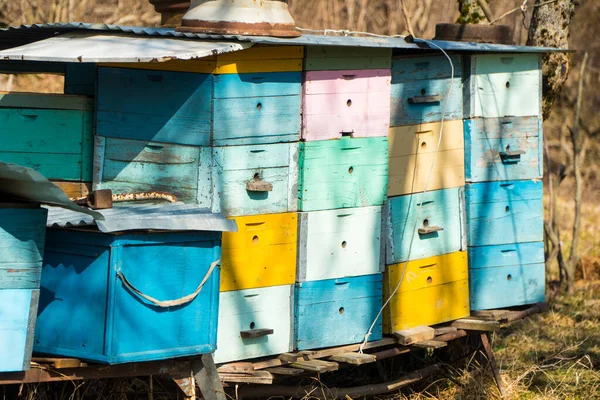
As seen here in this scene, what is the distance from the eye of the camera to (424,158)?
5.61 metres

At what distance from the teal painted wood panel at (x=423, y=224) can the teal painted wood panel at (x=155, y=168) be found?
4.10 feet

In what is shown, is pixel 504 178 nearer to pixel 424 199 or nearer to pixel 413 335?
pixel 424 199

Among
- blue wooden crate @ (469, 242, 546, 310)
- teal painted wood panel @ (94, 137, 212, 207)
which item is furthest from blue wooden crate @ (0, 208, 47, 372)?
blue wooden crate @ (469, 242, 546, 310)

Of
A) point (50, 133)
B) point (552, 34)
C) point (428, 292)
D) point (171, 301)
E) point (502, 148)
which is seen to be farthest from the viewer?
point (552, 34)

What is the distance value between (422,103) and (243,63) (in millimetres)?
1350

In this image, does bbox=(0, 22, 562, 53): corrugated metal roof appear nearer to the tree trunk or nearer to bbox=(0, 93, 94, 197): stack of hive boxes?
bbox=(0, 93, 94, 197): stack of hive boxes

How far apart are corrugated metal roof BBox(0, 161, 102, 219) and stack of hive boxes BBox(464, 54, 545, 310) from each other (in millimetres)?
2752

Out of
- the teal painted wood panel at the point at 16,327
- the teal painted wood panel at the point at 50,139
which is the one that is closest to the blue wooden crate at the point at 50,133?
the teal painted wood panel at the point at 50,139

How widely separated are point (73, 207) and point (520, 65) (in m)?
3.36

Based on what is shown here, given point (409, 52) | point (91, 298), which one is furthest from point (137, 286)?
point (409, 52)

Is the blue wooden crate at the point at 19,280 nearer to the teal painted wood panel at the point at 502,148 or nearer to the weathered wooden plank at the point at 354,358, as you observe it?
the weathered wooden plank at the point at 354,358

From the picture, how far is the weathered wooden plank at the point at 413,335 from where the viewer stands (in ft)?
17.9

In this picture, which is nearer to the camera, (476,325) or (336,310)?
(336,310)

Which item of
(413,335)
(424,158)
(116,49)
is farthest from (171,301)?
(424,158)
